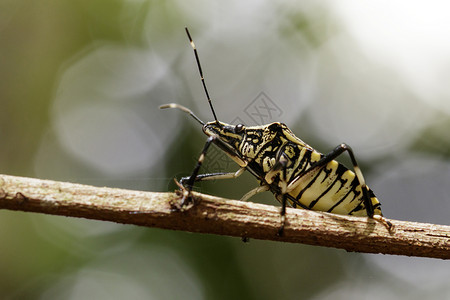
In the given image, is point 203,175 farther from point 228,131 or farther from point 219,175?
point 228,131

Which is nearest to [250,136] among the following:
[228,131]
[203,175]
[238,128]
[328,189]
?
[238,128]

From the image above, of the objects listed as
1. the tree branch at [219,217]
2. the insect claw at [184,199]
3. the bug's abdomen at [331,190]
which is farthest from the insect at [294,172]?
the insect claw at [184,199]

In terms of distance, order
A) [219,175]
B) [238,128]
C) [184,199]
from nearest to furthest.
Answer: [184,199] < [219,175] < [238,128]

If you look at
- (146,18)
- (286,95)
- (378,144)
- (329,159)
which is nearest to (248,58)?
(286,95)

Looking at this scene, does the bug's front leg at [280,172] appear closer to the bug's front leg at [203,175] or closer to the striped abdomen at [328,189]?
the striped abdomen at [328,189]

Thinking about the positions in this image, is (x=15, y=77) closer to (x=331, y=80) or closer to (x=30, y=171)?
(x=30, y=171)

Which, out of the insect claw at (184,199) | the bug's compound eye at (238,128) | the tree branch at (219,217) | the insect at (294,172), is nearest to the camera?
the tree branch at (219,217)

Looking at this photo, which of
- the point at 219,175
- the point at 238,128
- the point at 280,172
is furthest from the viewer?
the point at 238,128
